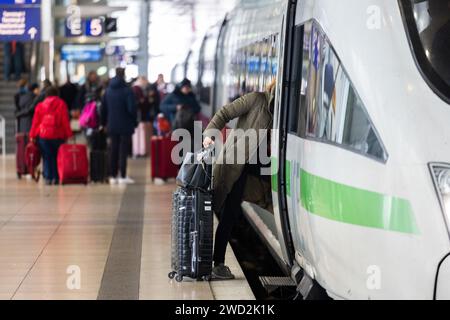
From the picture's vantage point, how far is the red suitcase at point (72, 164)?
18891 mm

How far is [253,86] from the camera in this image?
1384 centimetres

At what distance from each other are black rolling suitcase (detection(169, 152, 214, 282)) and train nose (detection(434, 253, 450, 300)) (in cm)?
315

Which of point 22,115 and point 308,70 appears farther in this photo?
point 22,115

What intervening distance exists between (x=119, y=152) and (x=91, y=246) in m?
7.20

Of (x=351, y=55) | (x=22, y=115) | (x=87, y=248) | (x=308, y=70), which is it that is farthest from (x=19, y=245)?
(x=22, y=115)

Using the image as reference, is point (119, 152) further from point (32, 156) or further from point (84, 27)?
point (84, 27)

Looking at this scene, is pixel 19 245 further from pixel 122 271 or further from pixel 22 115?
pixel 22 115

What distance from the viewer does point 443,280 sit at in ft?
22.5

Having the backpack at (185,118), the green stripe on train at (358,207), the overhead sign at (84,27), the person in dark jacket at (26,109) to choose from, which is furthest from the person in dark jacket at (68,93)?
the green stripe on train at (358,207)

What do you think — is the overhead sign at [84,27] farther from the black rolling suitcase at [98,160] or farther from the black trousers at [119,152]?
the black trousers at [119,152]

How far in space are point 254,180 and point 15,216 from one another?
18.1 ft

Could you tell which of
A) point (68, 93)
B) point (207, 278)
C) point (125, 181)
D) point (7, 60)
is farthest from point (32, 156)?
point (7, 60)

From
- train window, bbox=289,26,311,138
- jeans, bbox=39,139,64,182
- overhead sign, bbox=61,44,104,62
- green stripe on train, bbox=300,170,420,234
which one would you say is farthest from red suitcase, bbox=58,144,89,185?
overhead sign, bbox=61,44,104,62

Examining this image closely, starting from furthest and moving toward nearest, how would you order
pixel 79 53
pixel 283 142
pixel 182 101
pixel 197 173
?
1. pixel 79 53
2. pixel 182 101
3. pixel 197 173
4. pixel 283 142
